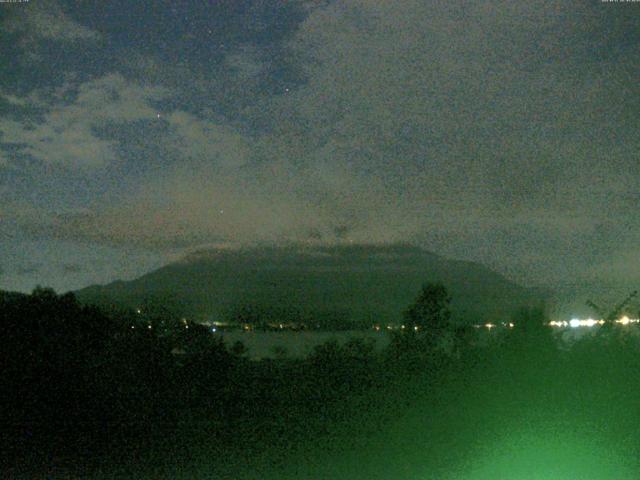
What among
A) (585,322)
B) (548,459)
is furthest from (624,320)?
(548,459)

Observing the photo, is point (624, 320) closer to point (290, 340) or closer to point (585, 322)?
point (585, 322)

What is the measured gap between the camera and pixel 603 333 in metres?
13.7

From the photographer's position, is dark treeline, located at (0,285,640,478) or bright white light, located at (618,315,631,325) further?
bright white light, located at (618,315,631,325)

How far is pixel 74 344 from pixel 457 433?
6.70m

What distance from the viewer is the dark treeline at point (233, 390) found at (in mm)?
11953

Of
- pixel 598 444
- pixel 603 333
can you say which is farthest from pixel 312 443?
pixel 603 333

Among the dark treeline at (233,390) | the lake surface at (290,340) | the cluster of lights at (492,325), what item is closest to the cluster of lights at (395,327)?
the lake surface at (290,340)

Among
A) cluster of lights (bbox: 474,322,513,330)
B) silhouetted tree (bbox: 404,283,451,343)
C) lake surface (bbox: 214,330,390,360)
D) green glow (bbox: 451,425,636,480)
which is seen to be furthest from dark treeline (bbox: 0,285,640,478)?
silhouetted tree (bbox: 404,283,451,343)

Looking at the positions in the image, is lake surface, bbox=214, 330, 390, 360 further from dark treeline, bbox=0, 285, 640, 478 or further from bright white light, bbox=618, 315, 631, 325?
bright white light, bbox=618, 315, 631, 325

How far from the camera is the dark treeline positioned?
12.0m

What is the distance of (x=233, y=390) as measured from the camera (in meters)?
14.6

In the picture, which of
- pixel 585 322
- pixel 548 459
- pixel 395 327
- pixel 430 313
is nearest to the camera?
pixel 548 459

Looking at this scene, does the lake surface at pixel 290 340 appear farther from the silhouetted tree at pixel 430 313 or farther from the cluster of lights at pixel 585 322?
the cluster of lights at pixel 585 322

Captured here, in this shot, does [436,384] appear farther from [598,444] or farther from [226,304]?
[226,304]
